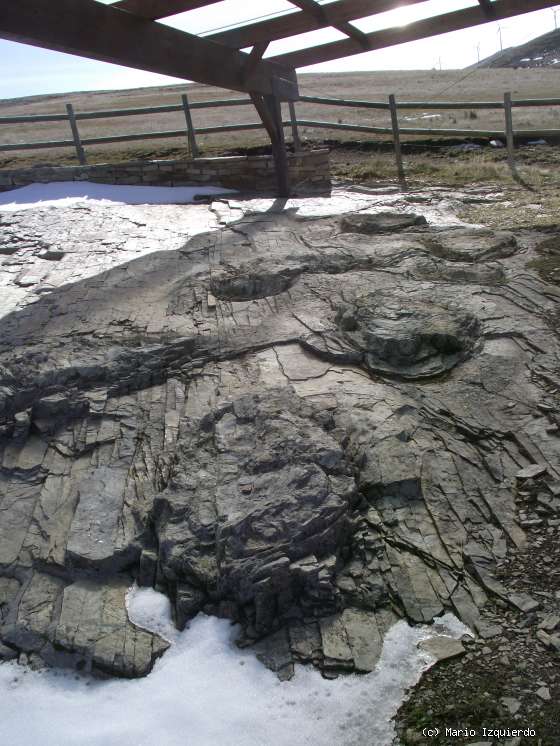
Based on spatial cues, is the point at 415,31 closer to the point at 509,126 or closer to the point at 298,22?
the point at 298,22

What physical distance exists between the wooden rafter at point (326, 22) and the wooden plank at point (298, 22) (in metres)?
0.02

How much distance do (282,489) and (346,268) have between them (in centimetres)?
356

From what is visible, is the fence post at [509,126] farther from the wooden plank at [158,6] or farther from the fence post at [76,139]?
the fence post at [76,139]

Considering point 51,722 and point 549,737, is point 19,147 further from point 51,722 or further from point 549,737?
point 549,737

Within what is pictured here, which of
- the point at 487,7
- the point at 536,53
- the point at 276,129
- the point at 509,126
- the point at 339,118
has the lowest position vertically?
the point at 339,118

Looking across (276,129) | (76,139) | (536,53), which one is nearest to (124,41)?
(276,129)

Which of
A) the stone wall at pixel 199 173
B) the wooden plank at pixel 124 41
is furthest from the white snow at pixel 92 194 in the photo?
the wooden plank at pixel 124 41

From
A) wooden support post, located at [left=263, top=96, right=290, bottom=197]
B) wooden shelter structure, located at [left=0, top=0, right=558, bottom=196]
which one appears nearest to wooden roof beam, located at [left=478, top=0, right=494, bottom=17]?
wooden shelter structure, located at [left=0, top=0, right=558, bottom=196]

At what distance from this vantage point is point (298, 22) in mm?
8562

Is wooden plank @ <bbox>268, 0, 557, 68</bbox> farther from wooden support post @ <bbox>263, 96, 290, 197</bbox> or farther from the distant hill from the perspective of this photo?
the distant hill

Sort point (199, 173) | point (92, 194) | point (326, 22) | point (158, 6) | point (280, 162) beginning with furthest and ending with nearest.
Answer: point (199, 173) → point (92, 194) → point (280, 162) → point (326, 22) → point (158, 6)

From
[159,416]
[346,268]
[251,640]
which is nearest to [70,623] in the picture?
[251,640]

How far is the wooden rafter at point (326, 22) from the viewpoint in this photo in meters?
7.95

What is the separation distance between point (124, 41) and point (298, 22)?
7.85ft
